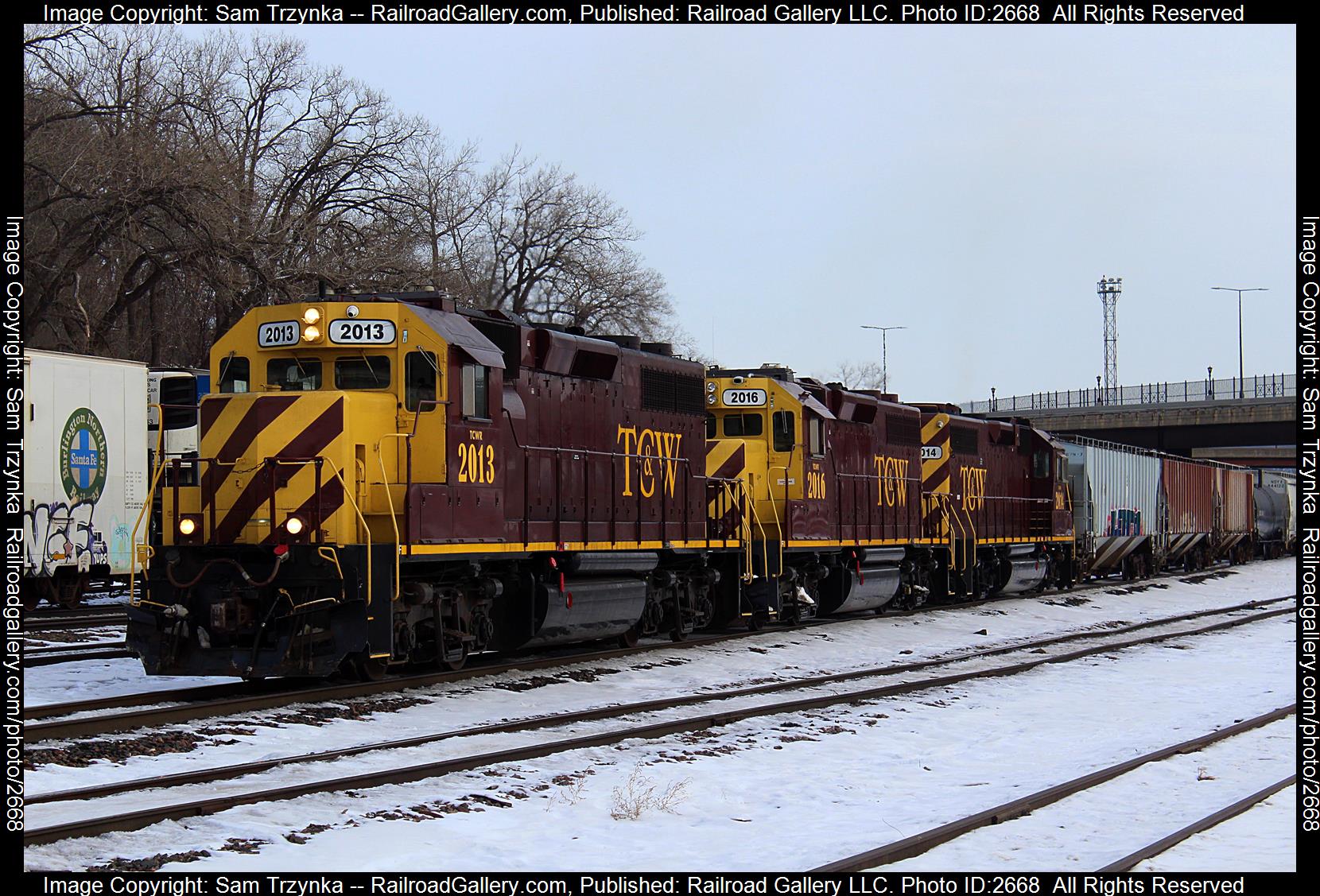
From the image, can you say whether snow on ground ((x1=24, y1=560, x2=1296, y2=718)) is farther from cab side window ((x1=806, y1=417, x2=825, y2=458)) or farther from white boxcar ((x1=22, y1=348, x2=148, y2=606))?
white boxcar ((x1=22, y1=348, x2=148, y2=606))

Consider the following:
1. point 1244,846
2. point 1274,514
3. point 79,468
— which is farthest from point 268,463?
point 1274,514

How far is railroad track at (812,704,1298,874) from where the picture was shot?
6.70 meters

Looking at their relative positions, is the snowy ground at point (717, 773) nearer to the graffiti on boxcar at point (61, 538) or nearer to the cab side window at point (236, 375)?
the cab side window at point (236, 375)

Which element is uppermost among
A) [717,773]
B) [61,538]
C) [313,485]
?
[313,485]

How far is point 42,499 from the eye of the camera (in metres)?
19.3

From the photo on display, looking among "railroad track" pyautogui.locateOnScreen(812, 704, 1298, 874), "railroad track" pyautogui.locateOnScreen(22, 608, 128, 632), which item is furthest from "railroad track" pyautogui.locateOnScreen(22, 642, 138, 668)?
"railroad track" pyautogui.locateOnScreen(812, 704, 1298, 874)

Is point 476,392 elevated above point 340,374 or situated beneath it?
situated beneath

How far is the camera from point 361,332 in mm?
12977

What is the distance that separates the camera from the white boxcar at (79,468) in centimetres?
1927

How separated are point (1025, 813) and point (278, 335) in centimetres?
825

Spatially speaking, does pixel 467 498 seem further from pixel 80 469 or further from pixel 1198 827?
pixel 80 469

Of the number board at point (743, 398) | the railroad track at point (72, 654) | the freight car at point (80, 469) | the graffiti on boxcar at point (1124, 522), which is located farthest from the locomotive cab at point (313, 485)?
the graffiti on boxcar at point (1124, 522)

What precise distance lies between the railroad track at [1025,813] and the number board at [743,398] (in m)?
10.5
